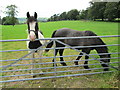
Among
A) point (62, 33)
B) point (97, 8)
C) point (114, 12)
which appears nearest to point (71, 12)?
point (97, 8)

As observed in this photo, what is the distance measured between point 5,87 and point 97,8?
2305 inches

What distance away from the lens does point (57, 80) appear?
4.14m

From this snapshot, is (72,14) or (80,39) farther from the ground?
(72,14)

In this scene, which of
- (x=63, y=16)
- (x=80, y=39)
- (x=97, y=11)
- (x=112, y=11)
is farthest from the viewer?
(x=63, y=16)

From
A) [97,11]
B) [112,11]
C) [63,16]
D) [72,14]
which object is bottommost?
[112,11]

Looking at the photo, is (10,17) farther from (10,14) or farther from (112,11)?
(112,11)

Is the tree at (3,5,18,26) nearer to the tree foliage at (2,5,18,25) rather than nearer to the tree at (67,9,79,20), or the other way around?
the tree foliage at (2,5,18,25)

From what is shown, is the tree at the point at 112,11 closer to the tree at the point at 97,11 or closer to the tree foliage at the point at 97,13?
the tree foliage at the point at 97,13

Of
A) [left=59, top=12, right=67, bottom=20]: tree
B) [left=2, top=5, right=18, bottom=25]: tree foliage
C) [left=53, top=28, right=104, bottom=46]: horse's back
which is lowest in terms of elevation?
[left=53, top=28, right=104, bottom=46]: horse's back

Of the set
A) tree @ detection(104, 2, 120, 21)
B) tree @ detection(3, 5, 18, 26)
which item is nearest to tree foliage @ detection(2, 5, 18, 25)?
tree @ detection(3, 5, 18, 26)

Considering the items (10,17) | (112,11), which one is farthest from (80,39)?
(112,11)

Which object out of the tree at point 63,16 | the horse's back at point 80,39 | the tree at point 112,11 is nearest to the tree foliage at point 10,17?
the horse's back at point 80,39

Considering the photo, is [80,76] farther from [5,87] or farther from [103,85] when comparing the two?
[5,87]

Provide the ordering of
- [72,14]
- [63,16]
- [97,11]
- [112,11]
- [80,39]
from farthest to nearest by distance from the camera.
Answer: [72,14] < [63,16] < [97,11] < [112,11] < [80,39]
